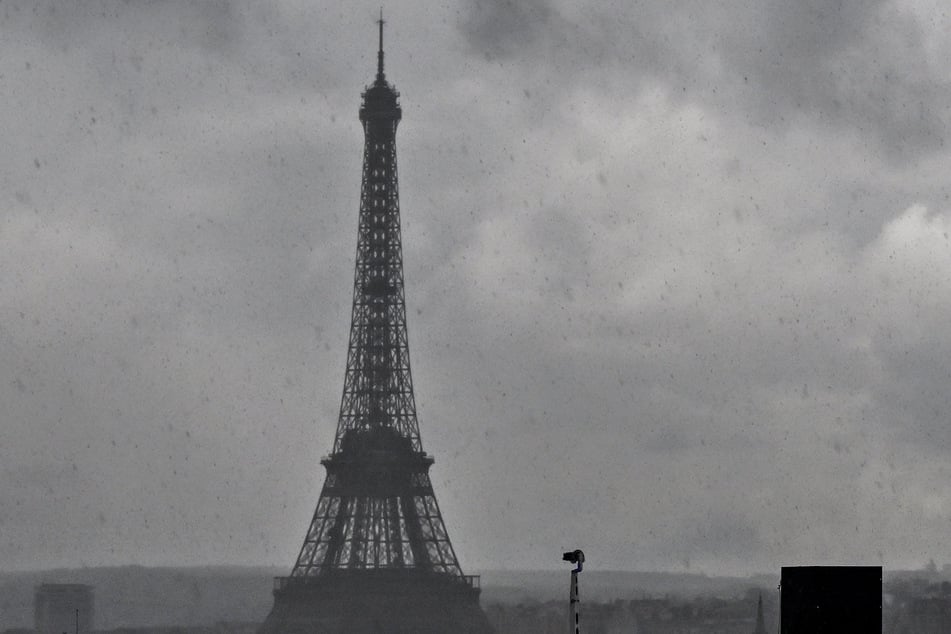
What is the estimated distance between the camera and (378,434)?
605ft

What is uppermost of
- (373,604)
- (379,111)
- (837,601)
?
(379,111)

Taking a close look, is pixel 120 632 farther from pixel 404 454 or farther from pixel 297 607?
pixel 404 454

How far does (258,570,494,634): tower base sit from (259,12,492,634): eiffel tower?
3.2 inches

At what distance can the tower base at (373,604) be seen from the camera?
183 m

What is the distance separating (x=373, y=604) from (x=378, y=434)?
14.4m

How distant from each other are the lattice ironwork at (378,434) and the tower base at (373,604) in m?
0.85

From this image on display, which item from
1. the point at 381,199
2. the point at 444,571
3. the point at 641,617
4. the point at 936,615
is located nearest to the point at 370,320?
the point at 381,199

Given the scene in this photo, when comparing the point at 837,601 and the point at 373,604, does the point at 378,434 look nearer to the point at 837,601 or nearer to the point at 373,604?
the point at 373,604

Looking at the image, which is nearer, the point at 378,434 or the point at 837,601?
the point at 837,601

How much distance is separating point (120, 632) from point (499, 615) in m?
31.0

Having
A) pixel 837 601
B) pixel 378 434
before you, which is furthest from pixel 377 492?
pixel 837 601

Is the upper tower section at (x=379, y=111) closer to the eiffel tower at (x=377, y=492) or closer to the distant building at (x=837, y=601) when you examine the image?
the eiffel tower at (x=377, y=492)

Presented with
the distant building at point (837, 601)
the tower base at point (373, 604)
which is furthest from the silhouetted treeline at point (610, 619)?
the distant building at point (837, 601)

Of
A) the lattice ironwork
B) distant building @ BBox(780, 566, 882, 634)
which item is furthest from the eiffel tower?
distant building @ BBox(780, 566, 882, 634)
